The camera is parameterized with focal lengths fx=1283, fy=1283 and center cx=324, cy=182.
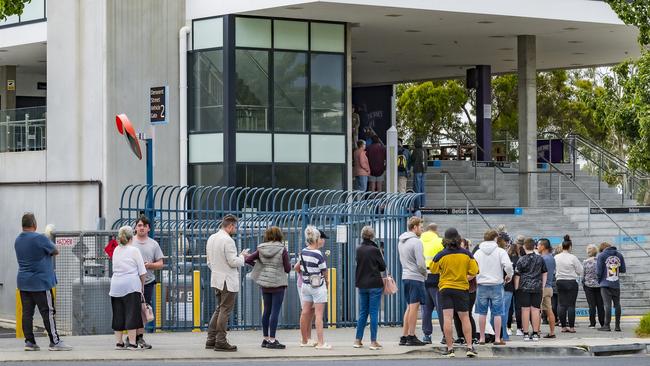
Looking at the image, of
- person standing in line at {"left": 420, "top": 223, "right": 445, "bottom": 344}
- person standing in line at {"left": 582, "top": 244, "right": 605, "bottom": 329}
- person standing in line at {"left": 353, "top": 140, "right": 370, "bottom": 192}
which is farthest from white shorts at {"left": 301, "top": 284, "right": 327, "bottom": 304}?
person standing in line at {"left": 353, "top": 140, "right": 370, "bottom": 192}

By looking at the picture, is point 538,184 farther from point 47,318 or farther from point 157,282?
point 47,318

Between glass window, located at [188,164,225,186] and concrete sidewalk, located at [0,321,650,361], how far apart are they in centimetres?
962

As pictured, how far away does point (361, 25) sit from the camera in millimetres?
32969

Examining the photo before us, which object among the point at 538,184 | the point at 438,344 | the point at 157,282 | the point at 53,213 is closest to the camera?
the point at 438,344

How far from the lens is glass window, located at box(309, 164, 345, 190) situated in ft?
104

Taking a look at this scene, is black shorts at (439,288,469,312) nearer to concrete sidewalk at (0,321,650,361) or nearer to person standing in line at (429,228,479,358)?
person standing in line at (429,228,479,358)

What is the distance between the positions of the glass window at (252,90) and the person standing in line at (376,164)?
3.51 meters

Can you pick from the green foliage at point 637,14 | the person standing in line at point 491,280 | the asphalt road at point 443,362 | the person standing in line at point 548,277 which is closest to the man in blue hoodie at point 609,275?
the person standing in line at point 548,277

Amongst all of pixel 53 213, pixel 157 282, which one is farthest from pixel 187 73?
pixel 157 282

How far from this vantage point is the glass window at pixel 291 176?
3105cm

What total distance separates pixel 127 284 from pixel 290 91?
48.1ft

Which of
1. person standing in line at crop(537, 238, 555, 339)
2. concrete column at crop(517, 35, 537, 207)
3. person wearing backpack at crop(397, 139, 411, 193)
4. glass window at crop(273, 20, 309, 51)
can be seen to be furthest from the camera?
concrete column at crop(517, 35, 537, 207)

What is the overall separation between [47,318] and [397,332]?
6.51 meters

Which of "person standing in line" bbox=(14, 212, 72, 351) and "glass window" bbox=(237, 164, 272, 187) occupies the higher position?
"glass window" bbox=(237, 164, 272, 187)
